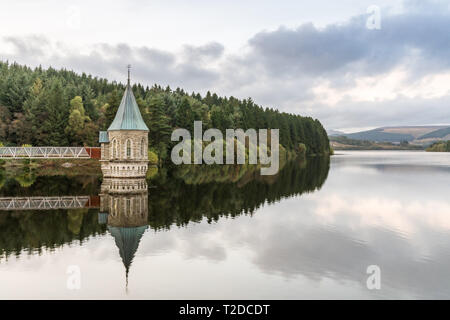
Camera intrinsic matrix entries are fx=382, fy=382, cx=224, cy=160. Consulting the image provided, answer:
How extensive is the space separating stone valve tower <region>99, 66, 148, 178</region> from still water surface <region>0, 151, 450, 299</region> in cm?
899

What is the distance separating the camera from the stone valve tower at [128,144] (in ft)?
144

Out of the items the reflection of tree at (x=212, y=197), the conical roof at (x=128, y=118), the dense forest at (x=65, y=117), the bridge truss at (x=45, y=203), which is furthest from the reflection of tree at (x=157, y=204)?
the dense forest at (x=65, y=117)

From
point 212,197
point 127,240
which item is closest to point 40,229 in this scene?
point 127,240

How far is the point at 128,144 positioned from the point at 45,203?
1505 cm

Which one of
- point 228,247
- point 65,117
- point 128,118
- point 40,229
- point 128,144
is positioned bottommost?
point 228,247

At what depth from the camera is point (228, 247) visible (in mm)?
19406

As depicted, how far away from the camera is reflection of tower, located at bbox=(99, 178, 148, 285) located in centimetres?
1948

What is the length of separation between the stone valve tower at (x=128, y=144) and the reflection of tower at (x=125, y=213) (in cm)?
248

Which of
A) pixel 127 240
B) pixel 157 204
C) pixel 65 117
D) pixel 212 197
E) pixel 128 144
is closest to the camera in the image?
pixel 127 240

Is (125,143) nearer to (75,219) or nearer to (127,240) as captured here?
(75,219)

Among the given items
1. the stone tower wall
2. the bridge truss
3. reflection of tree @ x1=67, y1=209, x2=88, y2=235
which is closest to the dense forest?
the stone tower wall

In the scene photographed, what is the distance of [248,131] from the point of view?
103 metres

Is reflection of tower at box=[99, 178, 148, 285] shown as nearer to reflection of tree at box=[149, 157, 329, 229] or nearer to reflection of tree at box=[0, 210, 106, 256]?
reflection of tree at box=[149, 157, 329, 229]

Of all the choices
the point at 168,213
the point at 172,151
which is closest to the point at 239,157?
the point at 172,151
